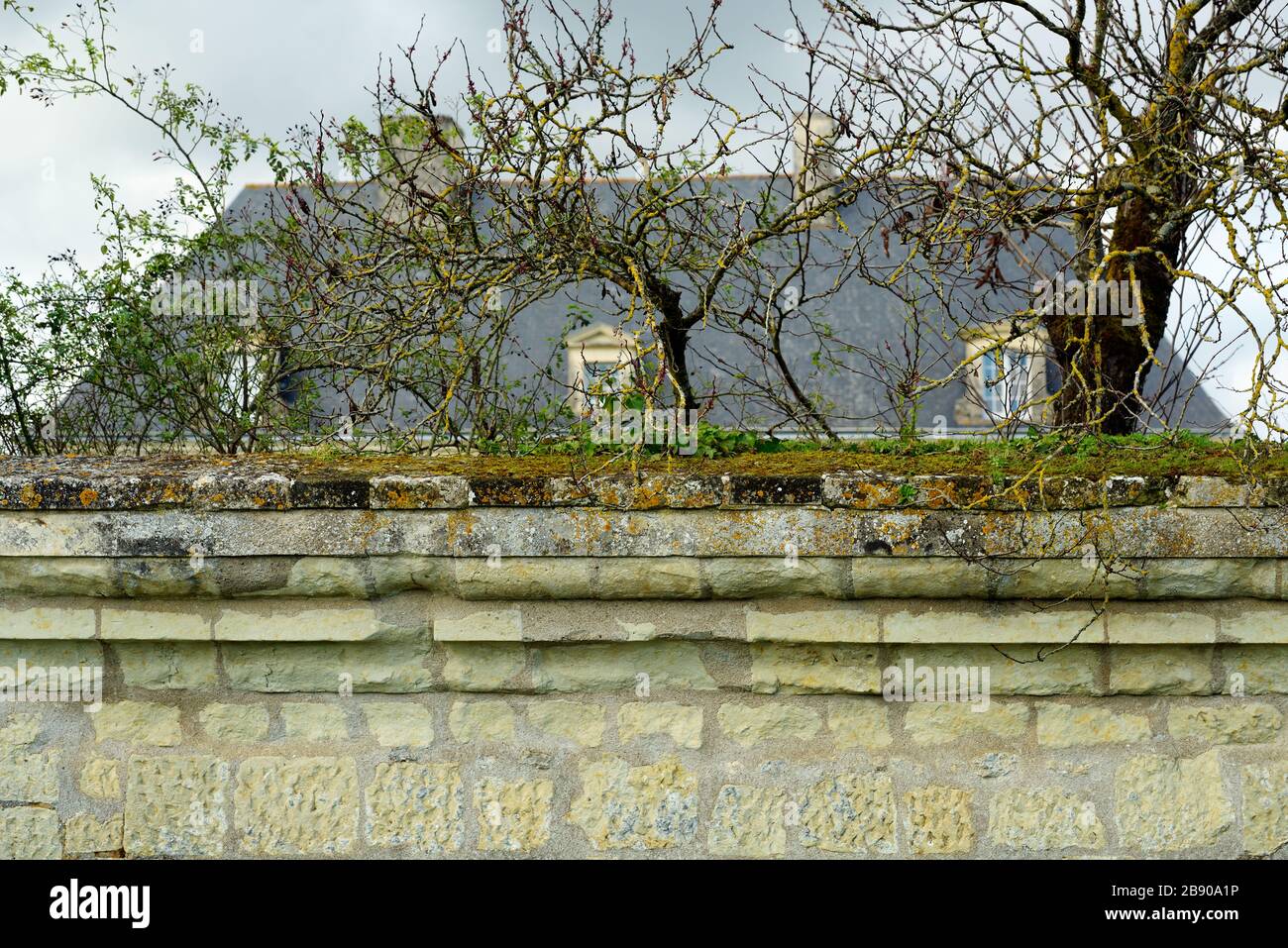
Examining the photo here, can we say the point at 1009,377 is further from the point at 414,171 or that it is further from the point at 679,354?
the point at 414,171

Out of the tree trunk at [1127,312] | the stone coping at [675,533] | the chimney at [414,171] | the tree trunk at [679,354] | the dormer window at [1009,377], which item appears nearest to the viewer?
the stone coping at [675,533]

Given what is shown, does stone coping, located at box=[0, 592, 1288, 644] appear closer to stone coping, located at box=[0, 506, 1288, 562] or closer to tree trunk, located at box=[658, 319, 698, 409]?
stone coping, located at box=[0, 506, 1288, 562]

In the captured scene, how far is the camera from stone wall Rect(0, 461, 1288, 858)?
2631 mm

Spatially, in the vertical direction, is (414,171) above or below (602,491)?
above

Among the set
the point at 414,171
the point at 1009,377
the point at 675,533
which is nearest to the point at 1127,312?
the point at 1009,377

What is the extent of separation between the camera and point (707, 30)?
3562 mm

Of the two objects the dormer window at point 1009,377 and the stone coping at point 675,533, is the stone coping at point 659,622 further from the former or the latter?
the dormer window at point 1009,377

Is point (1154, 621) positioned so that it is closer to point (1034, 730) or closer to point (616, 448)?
point (1034, 730)

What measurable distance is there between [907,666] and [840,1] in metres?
2.71

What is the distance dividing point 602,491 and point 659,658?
1.50 ft

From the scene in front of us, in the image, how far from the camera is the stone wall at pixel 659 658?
2631 millimetres

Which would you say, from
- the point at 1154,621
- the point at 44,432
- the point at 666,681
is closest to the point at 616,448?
the point at 666,681

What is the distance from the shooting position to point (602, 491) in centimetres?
269

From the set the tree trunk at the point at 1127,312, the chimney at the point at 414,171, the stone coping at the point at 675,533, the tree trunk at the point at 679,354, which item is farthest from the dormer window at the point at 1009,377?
the chimney at the point at 414,171
